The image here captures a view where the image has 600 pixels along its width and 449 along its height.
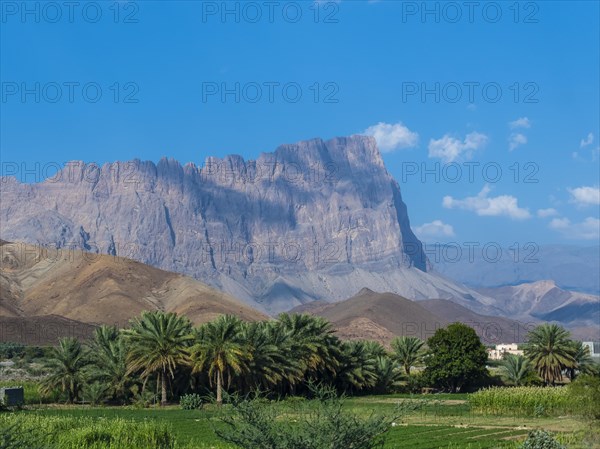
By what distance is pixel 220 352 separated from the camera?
61.0m

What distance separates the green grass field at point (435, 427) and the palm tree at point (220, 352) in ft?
12.3

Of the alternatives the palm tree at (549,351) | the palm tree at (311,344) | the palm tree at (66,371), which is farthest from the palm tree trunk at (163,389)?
the palm tree at (549,351)

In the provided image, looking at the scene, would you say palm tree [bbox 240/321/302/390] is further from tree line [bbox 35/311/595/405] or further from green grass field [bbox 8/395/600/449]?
green grass field [bbox 8/395/600/449]

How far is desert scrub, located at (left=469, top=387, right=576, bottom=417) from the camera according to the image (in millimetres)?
54125

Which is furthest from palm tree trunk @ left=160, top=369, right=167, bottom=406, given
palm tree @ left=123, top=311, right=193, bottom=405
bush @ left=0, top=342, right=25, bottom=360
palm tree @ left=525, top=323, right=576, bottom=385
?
bush @ left=0, top=342, right=25, bottom=360

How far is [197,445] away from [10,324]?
129 meters

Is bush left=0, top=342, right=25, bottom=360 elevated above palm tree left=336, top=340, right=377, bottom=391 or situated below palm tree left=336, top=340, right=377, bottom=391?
above

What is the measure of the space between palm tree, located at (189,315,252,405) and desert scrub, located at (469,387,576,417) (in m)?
16.4

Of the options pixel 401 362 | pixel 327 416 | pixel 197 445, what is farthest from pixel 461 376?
pixel 327 416

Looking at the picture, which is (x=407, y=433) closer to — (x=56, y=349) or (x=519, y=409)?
(x=519, y=409)

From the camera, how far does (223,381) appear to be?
6325cm

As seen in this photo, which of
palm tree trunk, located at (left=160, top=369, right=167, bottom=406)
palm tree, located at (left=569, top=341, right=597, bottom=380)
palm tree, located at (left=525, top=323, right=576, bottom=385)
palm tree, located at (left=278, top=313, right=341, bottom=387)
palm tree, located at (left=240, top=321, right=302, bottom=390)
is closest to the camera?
palm tree trunk, located at (left=160, top=369, right=167, bottom=406)

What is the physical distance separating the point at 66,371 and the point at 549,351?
43406 millimetres

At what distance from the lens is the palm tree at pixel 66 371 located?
62.4m
